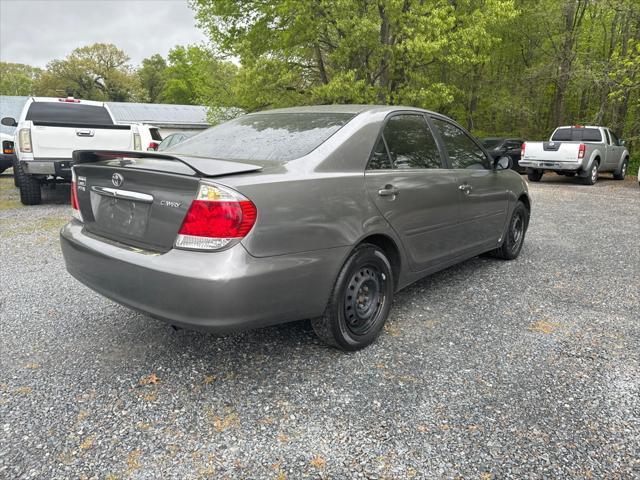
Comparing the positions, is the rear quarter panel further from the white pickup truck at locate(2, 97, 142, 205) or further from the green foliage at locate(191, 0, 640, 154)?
the green foliage at locate(191, 0, 640, 154)

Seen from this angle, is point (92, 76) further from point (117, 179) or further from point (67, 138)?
point (117, 179)

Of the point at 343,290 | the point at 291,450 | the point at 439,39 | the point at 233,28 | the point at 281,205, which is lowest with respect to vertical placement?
the point at 291,450

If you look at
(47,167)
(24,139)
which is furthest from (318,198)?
(24,139)

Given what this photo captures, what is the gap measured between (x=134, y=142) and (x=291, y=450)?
24.8 feet

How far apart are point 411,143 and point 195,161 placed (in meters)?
1.78

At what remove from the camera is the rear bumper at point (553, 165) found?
13.7 metres

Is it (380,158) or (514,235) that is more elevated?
(380,158)

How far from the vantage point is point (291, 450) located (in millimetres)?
2109

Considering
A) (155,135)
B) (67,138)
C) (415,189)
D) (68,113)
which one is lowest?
(415,189)

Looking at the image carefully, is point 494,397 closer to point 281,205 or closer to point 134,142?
point 281,205

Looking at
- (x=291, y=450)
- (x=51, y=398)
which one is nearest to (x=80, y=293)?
(x=51, y=398)

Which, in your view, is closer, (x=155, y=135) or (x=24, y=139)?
(x=24, y=139)

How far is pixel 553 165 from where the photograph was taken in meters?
14.0

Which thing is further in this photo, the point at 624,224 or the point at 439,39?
the point at 439,39
